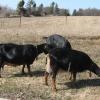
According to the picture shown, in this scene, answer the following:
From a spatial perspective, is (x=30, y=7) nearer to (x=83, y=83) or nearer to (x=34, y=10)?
(x=34, y=10)

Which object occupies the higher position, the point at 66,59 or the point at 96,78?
the point at 66,59

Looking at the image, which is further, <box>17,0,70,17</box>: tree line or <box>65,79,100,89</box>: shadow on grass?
<box>17,0,70,17</box>: tree line

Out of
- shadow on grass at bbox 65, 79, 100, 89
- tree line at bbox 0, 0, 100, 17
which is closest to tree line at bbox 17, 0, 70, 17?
tree line at bbox 0, 0, 100, 17

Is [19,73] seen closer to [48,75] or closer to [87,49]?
[48,75]

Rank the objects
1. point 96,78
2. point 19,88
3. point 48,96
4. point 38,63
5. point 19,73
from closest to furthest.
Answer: point 48,96 → point 19,88 → point 96,78 → point 19,73 → point 38,63

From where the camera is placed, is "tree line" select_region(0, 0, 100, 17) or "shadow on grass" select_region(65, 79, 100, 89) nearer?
"shadow on grass" select_region(65, 79, 100, 89)

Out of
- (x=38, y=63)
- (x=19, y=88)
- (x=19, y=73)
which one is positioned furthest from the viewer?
(x=38, y=63)

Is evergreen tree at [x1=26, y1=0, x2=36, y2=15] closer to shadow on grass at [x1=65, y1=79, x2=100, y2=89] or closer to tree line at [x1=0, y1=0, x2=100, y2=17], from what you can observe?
tree line at [x1=0, y1=0, x2=100, y2=17]

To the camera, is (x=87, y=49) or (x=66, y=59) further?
(x=87, y=49)

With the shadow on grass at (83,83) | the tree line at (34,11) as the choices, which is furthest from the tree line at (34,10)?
the shadow on grass at (83,83)

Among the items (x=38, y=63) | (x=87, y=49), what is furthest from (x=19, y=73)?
(x=87, y=49)

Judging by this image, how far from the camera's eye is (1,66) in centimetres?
1239

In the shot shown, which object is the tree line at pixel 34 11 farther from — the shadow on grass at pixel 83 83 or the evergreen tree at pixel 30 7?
the shadow on grass at pixel 83 83

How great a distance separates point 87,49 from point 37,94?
27.3ft
